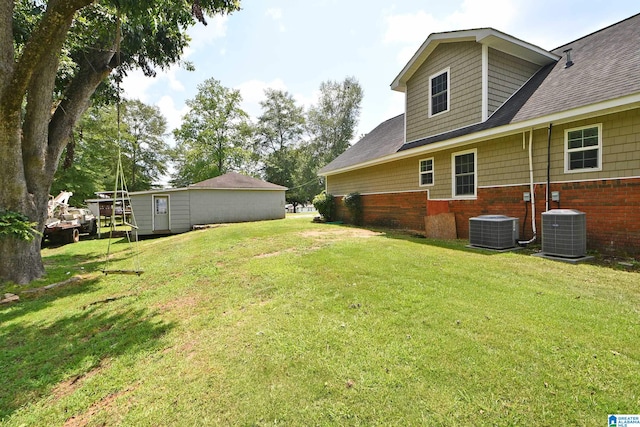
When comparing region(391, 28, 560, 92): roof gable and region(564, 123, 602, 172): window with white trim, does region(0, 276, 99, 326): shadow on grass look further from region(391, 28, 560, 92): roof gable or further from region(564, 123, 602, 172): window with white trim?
region(391, 28, 560, 92): roof gable

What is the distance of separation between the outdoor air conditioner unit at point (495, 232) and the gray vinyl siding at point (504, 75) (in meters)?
3.71

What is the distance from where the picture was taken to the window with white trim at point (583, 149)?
6.14m

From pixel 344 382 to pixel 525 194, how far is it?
7471 millimetres

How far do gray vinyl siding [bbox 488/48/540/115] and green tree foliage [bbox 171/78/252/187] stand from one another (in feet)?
87.1

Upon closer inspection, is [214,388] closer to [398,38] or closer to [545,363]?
[545,363]

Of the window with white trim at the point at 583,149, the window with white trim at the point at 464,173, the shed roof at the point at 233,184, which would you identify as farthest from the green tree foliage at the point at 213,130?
the window with white trim at the point at 583,149

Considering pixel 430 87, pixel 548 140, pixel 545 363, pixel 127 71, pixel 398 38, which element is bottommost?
pixel 545 363

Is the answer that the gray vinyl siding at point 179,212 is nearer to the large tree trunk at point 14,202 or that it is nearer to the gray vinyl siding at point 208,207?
the gray vinyl siding at point 208,207

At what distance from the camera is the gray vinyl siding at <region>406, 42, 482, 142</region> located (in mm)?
8867

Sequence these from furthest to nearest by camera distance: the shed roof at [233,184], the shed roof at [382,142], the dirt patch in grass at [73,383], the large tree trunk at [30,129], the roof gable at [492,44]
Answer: the shed roof at [233,184]
the shed roof at [382,142]
the roof gable at [492,44]
the large tree trunk at [30,129]
the dirt patch in grass at [73,383]

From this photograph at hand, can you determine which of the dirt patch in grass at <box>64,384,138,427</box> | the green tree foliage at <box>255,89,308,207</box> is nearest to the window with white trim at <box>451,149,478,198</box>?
the dirt patch in grass at <box>64,384,138,427</box>

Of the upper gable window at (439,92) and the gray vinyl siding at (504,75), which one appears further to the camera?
the upper gable window at (439,92)

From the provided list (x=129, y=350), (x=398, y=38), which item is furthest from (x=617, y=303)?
(x=398, y=38)

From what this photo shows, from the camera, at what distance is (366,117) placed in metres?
39.0
